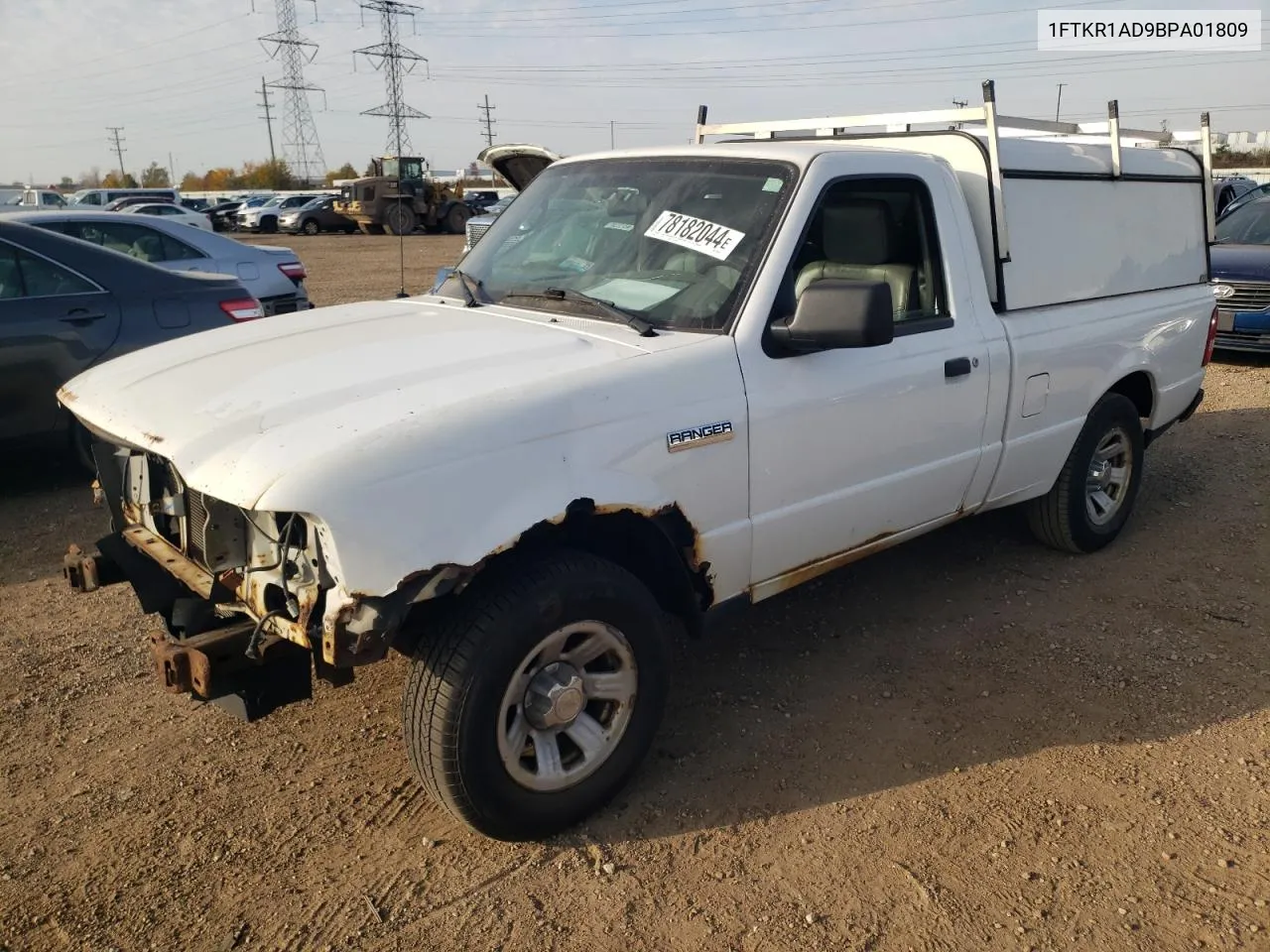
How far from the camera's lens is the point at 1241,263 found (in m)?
10.2

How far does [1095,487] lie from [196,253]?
7.41 metres

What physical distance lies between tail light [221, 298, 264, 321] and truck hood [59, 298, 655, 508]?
109 inches

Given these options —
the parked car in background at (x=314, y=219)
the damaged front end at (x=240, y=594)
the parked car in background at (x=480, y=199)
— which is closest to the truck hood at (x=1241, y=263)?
the damaged front end at (x=240, y=594)

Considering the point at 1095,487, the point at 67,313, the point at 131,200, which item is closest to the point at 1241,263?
the point at 1095,487

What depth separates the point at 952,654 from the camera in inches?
166

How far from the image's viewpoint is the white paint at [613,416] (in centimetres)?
250

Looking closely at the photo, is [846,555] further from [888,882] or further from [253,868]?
[253,868]

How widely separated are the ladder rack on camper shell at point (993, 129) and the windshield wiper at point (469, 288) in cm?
173

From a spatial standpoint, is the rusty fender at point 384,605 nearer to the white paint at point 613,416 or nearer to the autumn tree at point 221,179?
the white paint at point 613,416

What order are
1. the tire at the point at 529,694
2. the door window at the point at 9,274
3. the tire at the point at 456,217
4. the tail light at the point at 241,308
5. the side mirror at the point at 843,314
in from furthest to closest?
the tire at the point at 456,217
the tail light at the point at 241,308
the door window at the point at 9,274
the side mirror at the point at 843,314
the tire at the point at 529,694

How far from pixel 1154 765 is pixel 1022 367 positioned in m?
1.68

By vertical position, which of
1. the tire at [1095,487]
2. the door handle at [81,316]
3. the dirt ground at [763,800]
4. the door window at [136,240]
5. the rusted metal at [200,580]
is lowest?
the dirt ground at [763,800]

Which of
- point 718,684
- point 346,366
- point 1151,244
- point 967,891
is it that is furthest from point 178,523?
point 1151,244

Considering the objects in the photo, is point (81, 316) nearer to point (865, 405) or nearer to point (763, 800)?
point (865, 405)
